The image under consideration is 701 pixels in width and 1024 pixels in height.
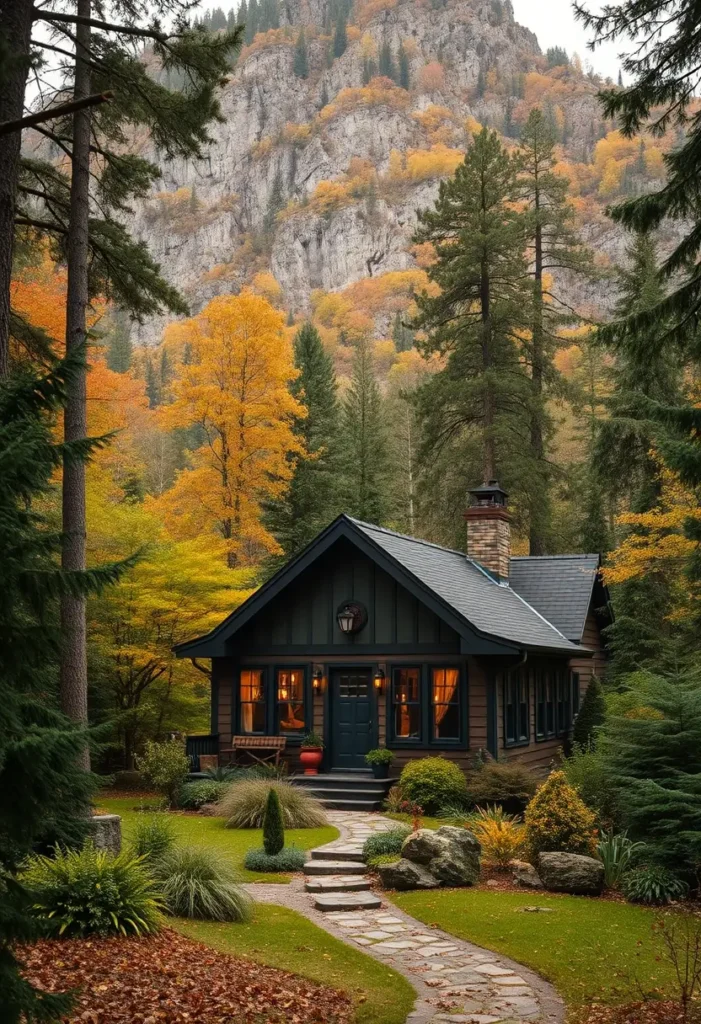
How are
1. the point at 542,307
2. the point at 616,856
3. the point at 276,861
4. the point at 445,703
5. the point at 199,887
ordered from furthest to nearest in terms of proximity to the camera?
the point at 542,307 < the point at 445,703 < the point at 276,861 < the point at 616,856 < the point at 199,887

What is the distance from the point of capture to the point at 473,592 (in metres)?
20.0

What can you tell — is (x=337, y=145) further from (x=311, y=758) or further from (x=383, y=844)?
(x=383, y=844)

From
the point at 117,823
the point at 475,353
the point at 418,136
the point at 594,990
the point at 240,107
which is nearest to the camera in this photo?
the point at 594,990

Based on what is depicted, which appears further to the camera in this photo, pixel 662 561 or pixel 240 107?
pixel 240 107

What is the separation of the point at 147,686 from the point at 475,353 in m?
15.9

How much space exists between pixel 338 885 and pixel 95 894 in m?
3.90

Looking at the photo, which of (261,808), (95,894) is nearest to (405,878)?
(261,808)

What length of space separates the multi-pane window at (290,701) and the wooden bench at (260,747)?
0.48 metres

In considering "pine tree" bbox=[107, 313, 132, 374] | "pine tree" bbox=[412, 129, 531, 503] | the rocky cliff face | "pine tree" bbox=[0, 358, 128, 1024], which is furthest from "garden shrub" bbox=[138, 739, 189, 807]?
the rocky cliff face

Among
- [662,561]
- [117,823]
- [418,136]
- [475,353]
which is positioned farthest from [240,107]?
[117,823]

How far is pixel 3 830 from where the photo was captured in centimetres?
429

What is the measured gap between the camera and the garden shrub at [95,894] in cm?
785

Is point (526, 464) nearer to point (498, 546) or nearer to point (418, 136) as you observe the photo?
point (498, 546)

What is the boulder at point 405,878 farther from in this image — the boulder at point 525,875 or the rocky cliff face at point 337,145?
the rocky cliff face at point 337,145
